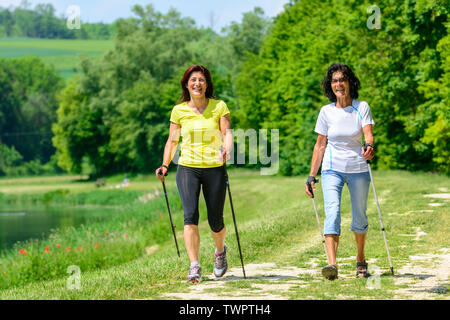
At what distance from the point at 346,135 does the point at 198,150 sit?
1.68 meters

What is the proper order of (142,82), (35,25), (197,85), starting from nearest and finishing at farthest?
(197,85) → (142,82) → (35,25)

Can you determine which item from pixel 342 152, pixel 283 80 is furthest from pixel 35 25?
pixel 342 152

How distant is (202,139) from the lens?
311 inches

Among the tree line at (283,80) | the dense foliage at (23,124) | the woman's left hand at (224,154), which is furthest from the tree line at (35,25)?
the woman's left hand at (224,154)

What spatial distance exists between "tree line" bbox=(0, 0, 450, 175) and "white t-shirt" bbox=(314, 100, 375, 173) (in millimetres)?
18253

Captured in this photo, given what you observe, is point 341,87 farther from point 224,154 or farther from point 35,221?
point 35,221

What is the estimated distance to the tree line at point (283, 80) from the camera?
29.6 meters

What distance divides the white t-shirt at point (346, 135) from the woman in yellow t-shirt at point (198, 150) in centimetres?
115

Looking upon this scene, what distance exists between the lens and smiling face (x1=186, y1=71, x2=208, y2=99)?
26.1ft

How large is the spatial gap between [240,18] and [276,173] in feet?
96.7

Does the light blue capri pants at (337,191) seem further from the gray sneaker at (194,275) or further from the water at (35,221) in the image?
the water at (35,221)

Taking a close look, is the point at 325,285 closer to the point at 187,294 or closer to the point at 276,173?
the point at 187,294

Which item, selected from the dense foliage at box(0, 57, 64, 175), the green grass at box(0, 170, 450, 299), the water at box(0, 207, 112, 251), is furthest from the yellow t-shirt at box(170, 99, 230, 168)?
the dense foliage at box(0, 57, 64, 175)

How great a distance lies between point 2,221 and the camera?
3762 cm
